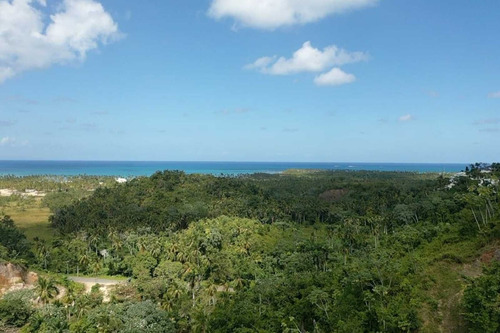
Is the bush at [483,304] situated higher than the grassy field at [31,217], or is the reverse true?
the bush at [483,304]

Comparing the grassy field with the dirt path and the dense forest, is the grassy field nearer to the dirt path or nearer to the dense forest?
the dense forest

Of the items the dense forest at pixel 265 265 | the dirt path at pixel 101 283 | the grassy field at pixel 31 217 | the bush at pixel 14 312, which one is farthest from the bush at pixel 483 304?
the grassy field at pixel 31 217

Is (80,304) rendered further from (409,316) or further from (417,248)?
(417,248)

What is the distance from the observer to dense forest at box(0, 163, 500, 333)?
120 feet

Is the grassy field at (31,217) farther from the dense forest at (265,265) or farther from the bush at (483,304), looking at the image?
the bush at (483,304)

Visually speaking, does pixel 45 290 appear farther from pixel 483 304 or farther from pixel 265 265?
pixel 483 304

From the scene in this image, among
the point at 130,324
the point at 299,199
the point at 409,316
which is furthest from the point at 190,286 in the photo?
the point at 299,199

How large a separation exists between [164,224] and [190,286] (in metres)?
31.4

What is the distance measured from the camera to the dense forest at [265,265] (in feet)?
120

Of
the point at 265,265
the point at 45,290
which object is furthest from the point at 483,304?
the point at 45,290

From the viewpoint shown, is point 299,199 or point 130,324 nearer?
point 130,324

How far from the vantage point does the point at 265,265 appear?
6094 centimetres

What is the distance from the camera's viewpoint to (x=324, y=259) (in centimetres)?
5825

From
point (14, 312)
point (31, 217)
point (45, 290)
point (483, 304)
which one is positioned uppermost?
point (483, 304)
